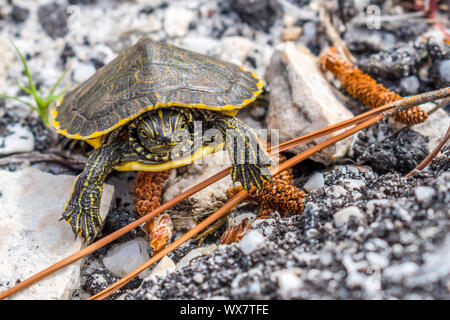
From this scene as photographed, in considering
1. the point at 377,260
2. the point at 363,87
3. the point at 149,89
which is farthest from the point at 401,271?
the point at 149,89

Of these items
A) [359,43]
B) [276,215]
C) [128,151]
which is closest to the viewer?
[276,215]

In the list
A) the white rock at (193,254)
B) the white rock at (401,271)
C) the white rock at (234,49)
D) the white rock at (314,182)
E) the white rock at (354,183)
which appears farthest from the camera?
the white rock at (234,49)

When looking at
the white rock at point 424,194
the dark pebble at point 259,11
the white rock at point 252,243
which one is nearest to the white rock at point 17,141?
the white rock at point 252,243

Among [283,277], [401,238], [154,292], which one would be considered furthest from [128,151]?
[401,238]

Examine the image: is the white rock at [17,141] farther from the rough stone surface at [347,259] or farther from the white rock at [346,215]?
the white rock at [346,215]

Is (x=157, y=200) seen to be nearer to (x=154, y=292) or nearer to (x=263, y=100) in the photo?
(x=154, y=292)
